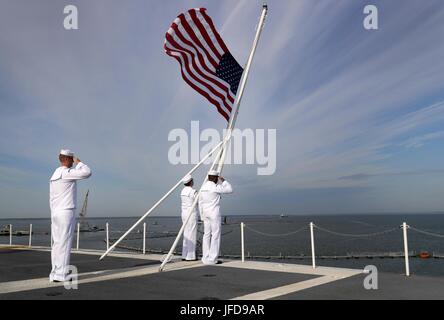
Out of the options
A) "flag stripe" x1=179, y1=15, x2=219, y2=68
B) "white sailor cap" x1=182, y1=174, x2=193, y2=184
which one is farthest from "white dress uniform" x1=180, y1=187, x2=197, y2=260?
"flag stripe" x1=179, y1=15, x2=219, y2=68

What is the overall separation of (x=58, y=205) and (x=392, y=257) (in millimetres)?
59471

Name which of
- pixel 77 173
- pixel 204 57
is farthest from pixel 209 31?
pixel 77 173

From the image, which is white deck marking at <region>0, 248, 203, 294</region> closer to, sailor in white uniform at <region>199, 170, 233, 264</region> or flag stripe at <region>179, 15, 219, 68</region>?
sailor in white uniform at <region>199, 170, 233, 264</region>

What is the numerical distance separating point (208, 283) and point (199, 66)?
5484 mm

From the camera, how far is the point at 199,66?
10.1m

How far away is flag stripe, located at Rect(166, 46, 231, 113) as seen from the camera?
32.5 feet

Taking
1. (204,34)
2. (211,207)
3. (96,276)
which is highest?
(204,34)

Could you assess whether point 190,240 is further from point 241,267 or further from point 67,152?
point 67,152

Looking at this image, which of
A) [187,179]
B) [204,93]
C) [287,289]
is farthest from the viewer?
[187,179]

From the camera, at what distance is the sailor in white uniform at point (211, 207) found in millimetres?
10031
